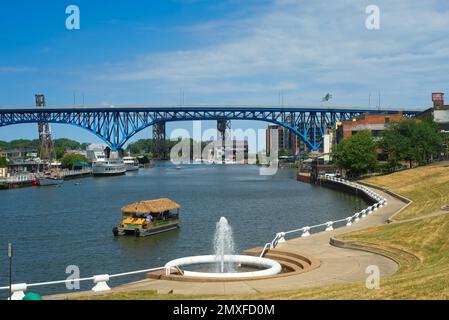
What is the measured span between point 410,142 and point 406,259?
67.3m

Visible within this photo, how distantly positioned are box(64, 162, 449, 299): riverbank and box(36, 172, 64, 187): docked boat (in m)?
78.3

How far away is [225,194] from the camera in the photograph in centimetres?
8088

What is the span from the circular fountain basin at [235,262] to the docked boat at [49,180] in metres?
90.3

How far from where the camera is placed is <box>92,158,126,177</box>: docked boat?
14888 centimetres

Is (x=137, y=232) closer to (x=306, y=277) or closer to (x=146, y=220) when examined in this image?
(x=146, y=220)

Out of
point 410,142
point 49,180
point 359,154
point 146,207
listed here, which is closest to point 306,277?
point 146,207

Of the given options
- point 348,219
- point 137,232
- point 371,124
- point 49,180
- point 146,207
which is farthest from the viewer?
point 371,124

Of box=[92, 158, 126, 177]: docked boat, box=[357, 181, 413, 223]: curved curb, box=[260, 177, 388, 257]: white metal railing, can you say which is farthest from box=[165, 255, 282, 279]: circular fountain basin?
box=[92, 158, 126, 177]: docked boat

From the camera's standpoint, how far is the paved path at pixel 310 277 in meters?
19.6

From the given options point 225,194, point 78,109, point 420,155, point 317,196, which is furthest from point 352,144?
point 78,109

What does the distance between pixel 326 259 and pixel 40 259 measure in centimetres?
1739

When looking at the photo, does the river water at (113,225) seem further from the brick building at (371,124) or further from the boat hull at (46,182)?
the brick building at (371,124)

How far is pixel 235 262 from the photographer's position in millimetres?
26312

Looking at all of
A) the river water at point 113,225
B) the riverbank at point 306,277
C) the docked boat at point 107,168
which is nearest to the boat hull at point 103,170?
the docked boat at point 107,168
